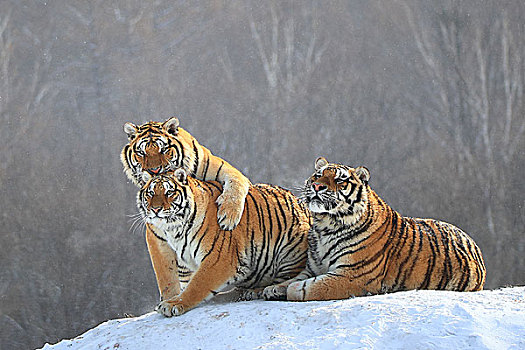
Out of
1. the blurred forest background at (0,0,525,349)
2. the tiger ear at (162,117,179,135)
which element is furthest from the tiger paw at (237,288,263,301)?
the blurred forest background at (0,0,525,349)

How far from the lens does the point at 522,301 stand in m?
2.57

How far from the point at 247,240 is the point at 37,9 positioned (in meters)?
5.75

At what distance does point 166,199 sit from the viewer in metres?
2.75

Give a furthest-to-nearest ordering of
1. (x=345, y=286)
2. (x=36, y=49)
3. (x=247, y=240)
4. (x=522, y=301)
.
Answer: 1. (x=36, y=49)
2. (x=247, y=240)
3. (x=345, y=286)
4. (x=522, y=301)

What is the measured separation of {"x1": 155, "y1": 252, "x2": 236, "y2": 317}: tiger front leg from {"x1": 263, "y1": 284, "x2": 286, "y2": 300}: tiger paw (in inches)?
7.0

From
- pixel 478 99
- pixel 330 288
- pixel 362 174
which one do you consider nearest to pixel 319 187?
pixel 362 174

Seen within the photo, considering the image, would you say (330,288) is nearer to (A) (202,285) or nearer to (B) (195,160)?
(A) (202,285)

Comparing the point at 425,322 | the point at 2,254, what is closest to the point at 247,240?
the point at 425,322

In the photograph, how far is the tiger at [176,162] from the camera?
2.92 m

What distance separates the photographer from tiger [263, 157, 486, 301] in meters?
2.79

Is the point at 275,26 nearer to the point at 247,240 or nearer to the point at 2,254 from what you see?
the point at 2,254

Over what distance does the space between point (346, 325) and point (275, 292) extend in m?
0.57

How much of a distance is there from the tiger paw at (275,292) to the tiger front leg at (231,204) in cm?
32

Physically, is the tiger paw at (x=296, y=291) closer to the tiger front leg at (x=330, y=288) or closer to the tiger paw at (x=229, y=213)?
the tiger front leg at (x=330, y=288)
